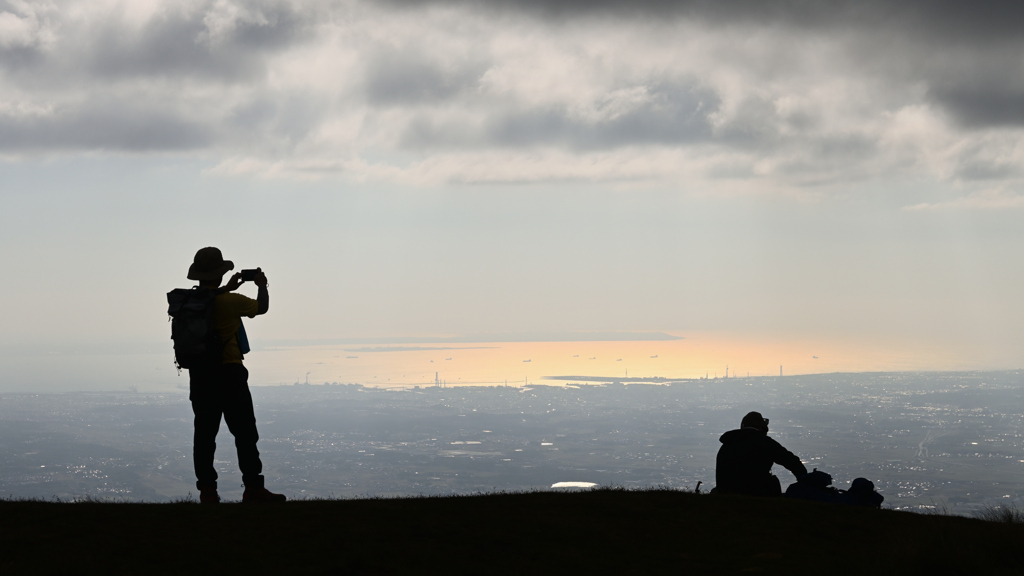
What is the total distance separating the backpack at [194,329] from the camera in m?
10.2

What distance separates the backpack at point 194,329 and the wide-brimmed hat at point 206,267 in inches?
7.8

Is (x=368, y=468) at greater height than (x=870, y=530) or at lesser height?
lesser

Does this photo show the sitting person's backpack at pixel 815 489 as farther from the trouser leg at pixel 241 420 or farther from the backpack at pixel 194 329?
the backpack at pixel 194 329

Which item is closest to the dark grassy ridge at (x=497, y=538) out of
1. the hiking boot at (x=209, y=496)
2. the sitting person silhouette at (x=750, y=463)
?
the hiking boot at (x=209, y=496)

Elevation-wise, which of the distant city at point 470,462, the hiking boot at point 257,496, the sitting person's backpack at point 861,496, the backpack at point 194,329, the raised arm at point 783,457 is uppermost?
the backpack at point 194,329

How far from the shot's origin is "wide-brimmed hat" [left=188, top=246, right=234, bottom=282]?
1049 cm

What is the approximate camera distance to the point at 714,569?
24.5ft

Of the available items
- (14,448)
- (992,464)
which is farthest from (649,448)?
(14,448)

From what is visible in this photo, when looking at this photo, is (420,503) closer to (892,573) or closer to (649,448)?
(892,573)

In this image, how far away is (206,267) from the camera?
34.6 feet

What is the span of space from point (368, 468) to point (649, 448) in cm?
6156

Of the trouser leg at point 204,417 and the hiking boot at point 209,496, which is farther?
the trouser leg at point 204,417

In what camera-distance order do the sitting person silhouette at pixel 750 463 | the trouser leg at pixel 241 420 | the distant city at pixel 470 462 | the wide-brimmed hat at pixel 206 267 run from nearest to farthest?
the trouser leg at pixel 241 420 < the wide-brimmed hat at pixel 206 267 < the sitting person silhouette at pixel 750 463 < the distant city at pixel 470 462

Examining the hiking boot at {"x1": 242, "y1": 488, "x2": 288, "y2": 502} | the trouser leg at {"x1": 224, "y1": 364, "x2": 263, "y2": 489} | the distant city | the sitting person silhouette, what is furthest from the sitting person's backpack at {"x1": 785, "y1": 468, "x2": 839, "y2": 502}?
the distant city
